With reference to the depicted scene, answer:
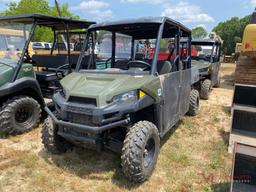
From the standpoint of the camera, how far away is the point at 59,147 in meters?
3.87

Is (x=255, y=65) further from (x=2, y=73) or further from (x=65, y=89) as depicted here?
A: (x=2, y=73)

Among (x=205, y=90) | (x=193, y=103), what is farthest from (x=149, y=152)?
(x=205, y=90)

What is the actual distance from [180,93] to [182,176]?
1534mm

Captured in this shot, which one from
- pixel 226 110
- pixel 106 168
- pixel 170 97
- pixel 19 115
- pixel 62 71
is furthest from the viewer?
pixel 226 110

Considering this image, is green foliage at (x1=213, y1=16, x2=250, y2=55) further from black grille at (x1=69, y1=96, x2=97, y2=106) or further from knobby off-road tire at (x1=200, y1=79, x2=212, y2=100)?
black grille at (x1=69, y1=96, x2=97, y2=106)

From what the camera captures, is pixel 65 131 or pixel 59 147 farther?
pixel 59 147

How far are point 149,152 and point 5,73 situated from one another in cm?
280

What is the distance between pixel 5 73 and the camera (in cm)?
465

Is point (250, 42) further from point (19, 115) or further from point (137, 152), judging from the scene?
point (19, 115)

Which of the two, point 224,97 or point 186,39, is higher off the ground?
point 186,39

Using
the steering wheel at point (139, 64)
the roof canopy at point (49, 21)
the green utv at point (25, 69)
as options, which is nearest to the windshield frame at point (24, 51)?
the green utv at point (25, 69)

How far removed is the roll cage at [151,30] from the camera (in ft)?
12.2

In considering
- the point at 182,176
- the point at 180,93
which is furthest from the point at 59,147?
the point at 180,93

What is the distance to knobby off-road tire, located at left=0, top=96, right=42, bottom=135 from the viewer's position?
4535 millimetres
